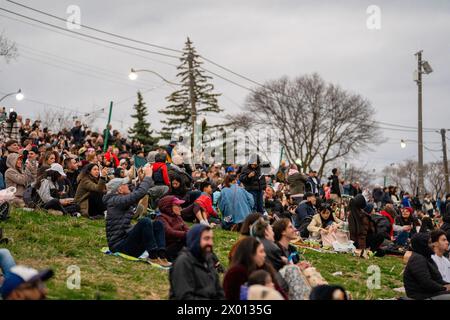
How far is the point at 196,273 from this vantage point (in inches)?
297

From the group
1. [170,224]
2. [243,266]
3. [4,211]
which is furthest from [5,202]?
[243,266]

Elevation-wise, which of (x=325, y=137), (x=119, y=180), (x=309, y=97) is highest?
(x=309, y=97)

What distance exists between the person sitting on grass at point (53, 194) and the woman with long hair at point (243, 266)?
27.1 ft

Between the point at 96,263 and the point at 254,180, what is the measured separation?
814 cm

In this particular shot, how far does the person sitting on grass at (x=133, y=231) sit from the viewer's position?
1119cm

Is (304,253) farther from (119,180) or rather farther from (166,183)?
(119,180)

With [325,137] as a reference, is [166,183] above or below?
below

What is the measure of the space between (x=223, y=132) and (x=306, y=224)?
4294 cm

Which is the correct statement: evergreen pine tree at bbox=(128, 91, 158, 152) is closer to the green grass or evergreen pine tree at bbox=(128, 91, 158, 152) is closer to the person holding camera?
the person holding camera

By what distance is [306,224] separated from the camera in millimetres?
17844

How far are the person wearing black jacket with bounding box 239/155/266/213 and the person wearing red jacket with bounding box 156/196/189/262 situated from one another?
255 inches
